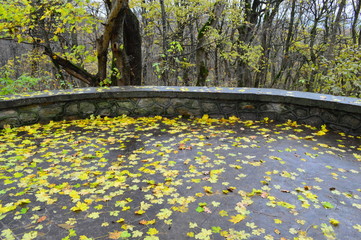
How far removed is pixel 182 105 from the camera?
5605 millimetres

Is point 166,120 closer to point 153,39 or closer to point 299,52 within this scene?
point 153,39

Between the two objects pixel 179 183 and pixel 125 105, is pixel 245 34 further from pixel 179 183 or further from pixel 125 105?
pixel 179 183

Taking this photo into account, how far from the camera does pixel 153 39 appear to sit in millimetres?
13523

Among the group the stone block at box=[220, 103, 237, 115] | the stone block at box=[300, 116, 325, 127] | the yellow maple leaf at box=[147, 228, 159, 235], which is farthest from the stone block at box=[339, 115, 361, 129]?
the yellow maple leaf at box=[147, 228, 159, 235]

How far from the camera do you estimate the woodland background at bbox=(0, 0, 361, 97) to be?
6.48m

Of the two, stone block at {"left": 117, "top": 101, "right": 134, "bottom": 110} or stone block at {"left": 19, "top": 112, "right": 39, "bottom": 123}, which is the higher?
stone block at {"left": 117, "top": 101, "right": 134, "bottom": 110}

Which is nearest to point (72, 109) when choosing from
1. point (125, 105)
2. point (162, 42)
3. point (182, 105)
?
point (125, 105)

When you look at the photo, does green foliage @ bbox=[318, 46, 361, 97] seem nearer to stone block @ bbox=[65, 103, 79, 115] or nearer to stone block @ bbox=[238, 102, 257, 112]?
stone block @ bbox=[238, 102, 257, 112]

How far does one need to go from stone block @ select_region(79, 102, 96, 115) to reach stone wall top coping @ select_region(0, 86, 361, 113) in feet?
0.48

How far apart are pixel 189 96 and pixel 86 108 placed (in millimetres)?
2193

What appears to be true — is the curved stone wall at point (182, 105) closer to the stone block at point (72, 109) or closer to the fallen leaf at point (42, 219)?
the stone block at point (72, 109)

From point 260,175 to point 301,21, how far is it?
14.6 metres

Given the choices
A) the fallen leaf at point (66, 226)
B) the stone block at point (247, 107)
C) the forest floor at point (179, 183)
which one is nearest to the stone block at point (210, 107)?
the stone block at point (247, 107)

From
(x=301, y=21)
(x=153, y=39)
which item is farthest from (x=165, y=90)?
(x=301, y=21)
